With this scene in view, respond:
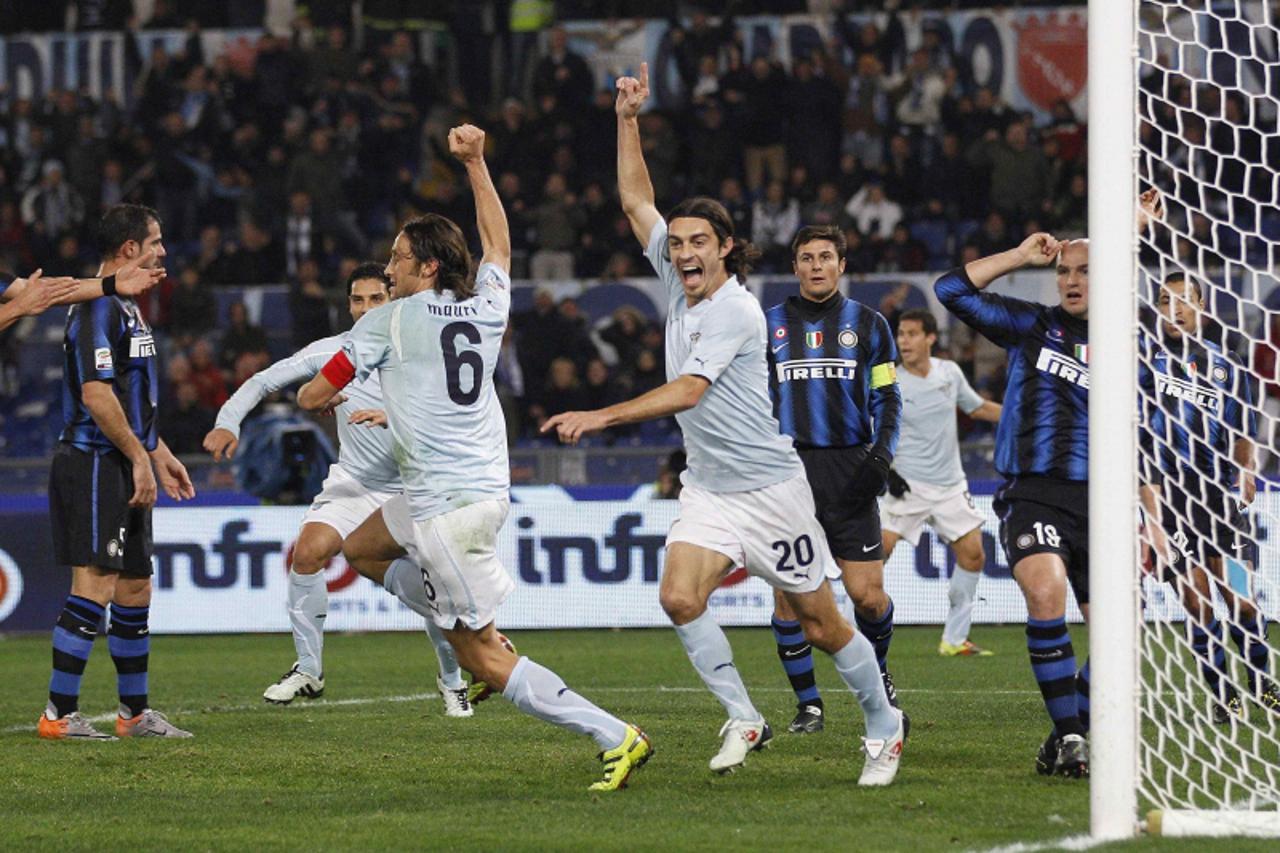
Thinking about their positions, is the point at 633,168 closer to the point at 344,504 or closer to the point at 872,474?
the point at 872,474

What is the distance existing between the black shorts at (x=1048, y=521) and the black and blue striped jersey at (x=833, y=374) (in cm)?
172

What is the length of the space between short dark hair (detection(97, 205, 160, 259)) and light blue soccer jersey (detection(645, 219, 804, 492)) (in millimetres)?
3049

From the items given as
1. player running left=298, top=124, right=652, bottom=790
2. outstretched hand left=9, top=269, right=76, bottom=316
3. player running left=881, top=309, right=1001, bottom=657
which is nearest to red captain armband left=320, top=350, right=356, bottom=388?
player running left=298, top=124, right=652, bottom=790

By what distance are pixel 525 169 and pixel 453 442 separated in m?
15.0

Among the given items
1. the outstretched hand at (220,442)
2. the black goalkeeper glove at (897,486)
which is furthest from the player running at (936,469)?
the outstretched hand at (220,442)

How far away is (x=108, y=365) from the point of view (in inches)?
357

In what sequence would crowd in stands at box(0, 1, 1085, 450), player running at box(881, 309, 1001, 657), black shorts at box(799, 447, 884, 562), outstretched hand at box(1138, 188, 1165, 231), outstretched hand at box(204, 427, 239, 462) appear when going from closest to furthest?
outstretched hand at box(1138, 188, 1165, 231) < outstretched hand at box(204, 427, 239, 462) < black shorts at box(799, 447, 884, 562) < player running at box(881, 309, 1001, 657) < crowd in stands at box(0, 1, 1085, 450)

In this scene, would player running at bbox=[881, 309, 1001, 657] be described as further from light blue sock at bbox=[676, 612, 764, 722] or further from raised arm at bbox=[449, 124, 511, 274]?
raised arm at bbox=[449, 124, 511, 274]

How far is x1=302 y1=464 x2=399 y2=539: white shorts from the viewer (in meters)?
10.1

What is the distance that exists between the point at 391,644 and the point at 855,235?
301 inches

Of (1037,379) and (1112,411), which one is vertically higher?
(1037,379)

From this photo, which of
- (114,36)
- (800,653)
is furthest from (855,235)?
(800,653)

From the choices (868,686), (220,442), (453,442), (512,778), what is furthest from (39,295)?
(868,686)

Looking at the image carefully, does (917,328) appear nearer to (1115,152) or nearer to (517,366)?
(517,366)
